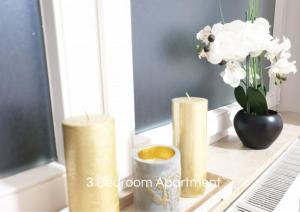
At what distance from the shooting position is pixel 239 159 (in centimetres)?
84

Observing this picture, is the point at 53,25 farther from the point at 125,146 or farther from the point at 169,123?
the point at 169,123

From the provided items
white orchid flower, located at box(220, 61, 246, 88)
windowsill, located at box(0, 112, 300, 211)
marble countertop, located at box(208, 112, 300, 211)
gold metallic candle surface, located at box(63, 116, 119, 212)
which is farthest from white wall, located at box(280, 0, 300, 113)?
gold metallic candle surface, located at box(63, 116, 119, 212)

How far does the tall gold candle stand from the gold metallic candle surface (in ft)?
0.55

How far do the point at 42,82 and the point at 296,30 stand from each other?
1243 mm

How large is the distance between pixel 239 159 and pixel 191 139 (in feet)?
1.13

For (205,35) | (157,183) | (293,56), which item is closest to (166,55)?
(205,35)

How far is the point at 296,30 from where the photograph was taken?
1.31 metres

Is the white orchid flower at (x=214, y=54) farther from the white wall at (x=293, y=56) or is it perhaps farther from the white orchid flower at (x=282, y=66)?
the white wall at (x=293, y=56)

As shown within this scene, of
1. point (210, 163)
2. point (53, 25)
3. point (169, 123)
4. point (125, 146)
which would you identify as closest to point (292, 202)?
point (210, 163)

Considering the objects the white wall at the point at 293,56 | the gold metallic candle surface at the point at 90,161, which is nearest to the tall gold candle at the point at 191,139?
the gold metallic candle surface at the point at 90,161

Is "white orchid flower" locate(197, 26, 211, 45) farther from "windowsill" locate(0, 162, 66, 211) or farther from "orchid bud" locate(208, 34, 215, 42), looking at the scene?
"windowsill" locate(0, 162, 66, 211)

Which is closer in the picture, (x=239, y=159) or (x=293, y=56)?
(x=239, y=159)

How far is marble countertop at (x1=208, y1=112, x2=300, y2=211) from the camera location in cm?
71

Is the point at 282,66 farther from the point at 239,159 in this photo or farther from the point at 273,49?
the point at 239,159
